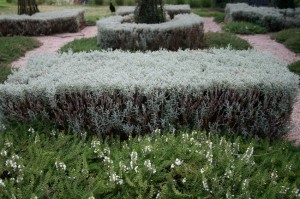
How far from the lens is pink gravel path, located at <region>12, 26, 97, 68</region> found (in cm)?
983

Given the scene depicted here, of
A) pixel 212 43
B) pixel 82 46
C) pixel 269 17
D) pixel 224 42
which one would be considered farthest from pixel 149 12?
pixel 269 17

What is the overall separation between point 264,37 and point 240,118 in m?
8.52

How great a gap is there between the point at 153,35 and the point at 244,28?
519 centimetres

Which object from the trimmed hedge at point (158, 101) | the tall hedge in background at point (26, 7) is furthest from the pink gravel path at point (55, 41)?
the trimmed hedge at point (158, 101)

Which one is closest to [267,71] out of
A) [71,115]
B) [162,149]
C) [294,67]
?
[162,149]

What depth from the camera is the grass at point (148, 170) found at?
2.99 meters

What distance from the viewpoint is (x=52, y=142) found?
12.7ft

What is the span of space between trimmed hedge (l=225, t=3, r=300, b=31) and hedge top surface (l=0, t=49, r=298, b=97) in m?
8.62

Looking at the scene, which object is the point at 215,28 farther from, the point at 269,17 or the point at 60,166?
the point at 60,166

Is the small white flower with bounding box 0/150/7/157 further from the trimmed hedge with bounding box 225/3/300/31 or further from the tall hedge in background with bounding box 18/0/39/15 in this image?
the tall hedge in background with bounding box 18/0/39/15

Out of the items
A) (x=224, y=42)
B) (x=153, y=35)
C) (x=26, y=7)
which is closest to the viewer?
(x=153, y=35)

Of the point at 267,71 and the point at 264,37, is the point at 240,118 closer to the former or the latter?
the point at 267,71

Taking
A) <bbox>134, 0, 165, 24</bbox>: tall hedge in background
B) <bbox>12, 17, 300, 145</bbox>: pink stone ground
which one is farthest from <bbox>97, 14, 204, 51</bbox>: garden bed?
<bbox>12, 17, 300, 145</bbox>: pink stone ground

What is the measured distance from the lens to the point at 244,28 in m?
12.7
